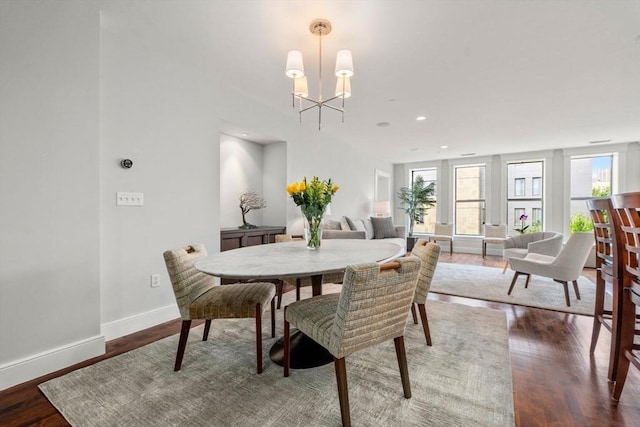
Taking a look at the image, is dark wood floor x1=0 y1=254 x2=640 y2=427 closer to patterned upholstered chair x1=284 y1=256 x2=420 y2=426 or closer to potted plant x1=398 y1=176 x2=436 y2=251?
patterned upholstered chair x1=284 y1=256 x2=420 y2=426

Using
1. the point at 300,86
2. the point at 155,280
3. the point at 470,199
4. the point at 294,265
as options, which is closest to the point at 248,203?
the point at 155,280

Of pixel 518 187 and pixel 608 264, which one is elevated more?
pixel 518 187

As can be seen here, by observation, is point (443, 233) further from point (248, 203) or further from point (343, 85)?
point (343, 85)

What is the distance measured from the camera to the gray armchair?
3.78 metres

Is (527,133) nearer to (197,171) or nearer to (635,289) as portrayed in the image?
(635,289)

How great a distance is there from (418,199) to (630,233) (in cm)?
611

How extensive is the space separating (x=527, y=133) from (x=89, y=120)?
604 cm

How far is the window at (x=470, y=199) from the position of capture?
24.0 feet

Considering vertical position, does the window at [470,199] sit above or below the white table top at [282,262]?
above

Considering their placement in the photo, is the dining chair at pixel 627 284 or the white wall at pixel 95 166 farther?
the white wall at pixel 95 166

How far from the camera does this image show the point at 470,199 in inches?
292

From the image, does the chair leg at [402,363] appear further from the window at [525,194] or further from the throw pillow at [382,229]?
the window at [525,194]

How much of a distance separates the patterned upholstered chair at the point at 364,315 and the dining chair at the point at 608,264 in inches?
46.8

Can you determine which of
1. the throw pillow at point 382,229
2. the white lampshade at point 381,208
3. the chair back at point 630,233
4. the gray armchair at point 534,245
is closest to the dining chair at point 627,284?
the chair back at point 630,233
